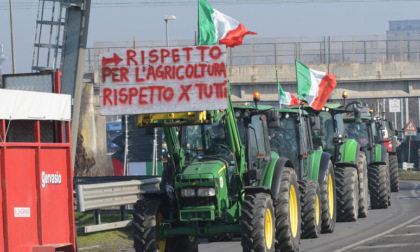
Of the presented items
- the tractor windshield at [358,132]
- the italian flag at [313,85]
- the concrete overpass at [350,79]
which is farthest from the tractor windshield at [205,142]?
the concrete overpass at [350,79]

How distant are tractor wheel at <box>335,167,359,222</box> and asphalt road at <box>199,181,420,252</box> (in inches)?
7.5

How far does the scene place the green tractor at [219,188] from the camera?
13758mm

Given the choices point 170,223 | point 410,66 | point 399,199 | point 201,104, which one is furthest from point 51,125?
point 410,66

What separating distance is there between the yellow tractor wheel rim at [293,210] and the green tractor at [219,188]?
0.04 m

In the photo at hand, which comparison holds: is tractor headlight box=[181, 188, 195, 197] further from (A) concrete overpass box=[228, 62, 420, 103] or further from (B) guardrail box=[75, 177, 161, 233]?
(A) concrete overpass box=[228, 62, 420, 103]

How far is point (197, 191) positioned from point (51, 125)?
299 cm

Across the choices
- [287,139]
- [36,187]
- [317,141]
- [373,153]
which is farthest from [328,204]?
[36,187]

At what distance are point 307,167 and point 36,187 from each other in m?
8.75

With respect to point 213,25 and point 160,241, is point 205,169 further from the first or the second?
point 213,25

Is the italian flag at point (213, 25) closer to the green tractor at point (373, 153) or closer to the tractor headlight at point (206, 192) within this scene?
the tractor headlight at point (206, 192)

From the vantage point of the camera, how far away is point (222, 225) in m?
14.3

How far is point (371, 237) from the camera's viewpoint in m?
→ 17.5

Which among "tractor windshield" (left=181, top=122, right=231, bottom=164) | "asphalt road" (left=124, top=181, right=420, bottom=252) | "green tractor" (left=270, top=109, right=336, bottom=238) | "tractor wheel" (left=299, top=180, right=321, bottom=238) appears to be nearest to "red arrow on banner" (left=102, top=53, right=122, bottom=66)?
"tractor windshield" (left=181, top=122, right=231, bottom=164)

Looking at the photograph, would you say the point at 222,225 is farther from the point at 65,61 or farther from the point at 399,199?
the point at 399,199
